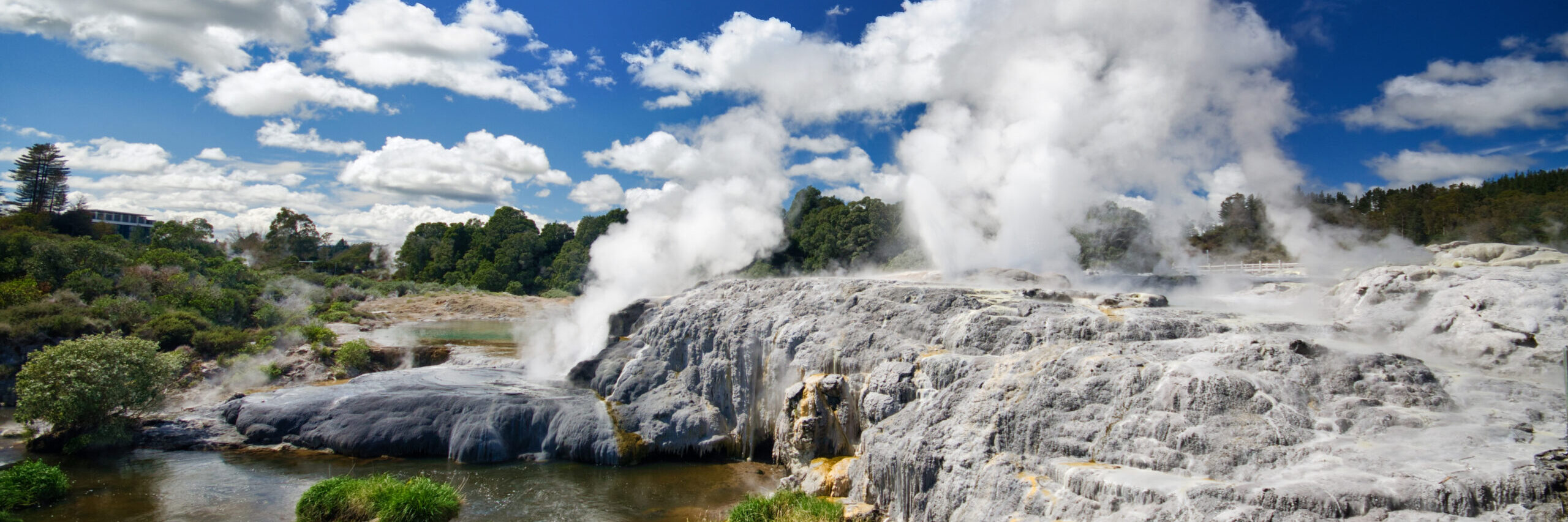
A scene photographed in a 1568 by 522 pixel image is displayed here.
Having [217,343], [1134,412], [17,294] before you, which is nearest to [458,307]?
[17,294]

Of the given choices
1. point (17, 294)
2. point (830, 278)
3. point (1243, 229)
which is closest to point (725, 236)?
point (830, 278)

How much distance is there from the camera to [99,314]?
25000 millimetres

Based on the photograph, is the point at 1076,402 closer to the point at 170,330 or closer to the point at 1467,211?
the point at 170,330

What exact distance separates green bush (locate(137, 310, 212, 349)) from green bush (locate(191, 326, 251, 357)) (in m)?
0.34

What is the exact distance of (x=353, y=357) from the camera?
24.3m

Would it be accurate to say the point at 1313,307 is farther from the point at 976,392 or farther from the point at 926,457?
the point at 926,457

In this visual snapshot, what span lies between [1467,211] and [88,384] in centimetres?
4971

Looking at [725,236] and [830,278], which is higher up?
[725,236]

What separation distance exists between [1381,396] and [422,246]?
8005 cm

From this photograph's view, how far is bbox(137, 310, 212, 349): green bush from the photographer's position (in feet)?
79.3

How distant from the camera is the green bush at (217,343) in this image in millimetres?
24375

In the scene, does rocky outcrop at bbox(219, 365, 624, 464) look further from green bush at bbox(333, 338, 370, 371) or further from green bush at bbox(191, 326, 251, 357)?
green bush at bbox(191, 326, 251, 357)

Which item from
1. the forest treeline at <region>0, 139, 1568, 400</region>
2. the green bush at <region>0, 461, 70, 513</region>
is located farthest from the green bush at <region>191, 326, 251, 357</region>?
the green bush at <region>0, 461, 70, 513</region>

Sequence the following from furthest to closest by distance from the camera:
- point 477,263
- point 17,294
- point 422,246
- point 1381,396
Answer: point 422,246 < point 477,263 < point 17,294 < point 1381,396
